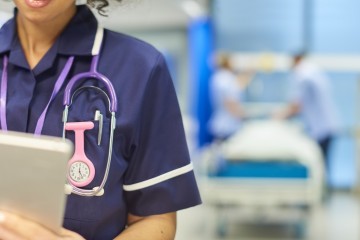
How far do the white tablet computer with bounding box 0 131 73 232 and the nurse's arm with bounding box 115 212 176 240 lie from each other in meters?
0.23

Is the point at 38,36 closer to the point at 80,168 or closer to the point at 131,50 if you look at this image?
the point at 131,50

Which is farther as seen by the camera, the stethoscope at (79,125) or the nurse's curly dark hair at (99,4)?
the nurse's curly dark hair at (99,4)

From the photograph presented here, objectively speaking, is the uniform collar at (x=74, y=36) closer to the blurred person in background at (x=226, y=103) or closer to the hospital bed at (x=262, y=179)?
the hospital bed at (x=262, y=179)

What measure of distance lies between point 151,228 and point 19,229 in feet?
0.98

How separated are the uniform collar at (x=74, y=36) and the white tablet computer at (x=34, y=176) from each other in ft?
1.04

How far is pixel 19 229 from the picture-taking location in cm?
82

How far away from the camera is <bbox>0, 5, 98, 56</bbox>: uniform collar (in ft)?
3.53

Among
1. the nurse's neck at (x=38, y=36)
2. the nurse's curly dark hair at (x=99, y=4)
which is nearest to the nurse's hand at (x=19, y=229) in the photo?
the nurse's neck at (x=38, y=36)

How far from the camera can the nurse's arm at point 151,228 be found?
103 cm

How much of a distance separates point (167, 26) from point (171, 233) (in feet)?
31.0

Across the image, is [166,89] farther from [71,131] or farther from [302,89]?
[302,89]

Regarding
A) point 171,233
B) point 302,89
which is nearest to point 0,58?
point 171,233

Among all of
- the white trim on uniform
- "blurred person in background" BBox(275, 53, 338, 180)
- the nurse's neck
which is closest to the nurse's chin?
the nurse's neck

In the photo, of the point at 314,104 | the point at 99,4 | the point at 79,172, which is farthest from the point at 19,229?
the point at 314,104
